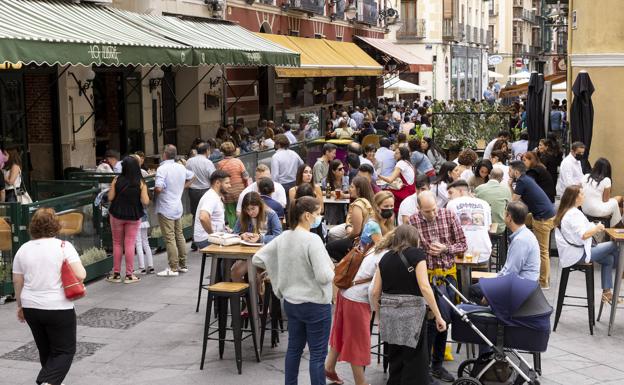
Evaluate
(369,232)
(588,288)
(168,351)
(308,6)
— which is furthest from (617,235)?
(308,6)

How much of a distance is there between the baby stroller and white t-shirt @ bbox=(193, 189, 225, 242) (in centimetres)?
374

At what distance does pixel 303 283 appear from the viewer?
305 inches

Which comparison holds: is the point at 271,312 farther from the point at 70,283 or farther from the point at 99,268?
the point at 99,268

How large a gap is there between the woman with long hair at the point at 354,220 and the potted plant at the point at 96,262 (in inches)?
165

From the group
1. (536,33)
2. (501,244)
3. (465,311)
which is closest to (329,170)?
(501,244)

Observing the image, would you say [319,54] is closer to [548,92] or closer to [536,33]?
[548,92]

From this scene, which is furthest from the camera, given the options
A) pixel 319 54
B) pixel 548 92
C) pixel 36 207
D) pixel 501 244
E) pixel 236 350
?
pixel 319 54

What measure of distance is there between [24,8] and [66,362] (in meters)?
8.88

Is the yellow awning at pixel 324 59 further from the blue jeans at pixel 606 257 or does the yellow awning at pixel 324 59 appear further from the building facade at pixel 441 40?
the building facade at pixel 441 40

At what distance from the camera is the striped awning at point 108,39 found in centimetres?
1292

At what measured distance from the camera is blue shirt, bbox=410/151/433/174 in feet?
53.1

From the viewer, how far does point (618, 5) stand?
50.0 feet

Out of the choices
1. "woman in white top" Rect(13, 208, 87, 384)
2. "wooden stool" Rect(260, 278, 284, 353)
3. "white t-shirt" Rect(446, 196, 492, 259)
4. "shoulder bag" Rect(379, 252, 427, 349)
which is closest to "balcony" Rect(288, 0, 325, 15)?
"white t-shirt" Rect(446, 196, 492, 259)

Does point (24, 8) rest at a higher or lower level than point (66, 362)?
higher
